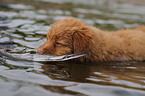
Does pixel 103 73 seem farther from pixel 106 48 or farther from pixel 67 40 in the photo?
pixel 67 40

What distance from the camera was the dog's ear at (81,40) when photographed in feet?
14.6

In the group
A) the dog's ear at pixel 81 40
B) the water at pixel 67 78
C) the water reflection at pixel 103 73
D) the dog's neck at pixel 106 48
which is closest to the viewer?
the water at pixel 67 78

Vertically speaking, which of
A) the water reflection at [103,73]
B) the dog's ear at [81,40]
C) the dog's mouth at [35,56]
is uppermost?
the dog's ear at [81,40]

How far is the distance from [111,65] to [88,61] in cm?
52

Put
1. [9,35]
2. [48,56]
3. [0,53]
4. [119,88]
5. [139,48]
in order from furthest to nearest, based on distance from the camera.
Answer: [9,35]
[139,48]
[0,53]
[48,56]
[119,88]

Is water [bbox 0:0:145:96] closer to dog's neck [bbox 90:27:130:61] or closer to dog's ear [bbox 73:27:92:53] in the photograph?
dog's neck [bbox 90:27:130:61]

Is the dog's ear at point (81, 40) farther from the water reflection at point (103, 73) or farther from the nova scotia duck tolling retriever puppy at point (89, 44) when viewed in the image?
the water reflection at point (103, 73)

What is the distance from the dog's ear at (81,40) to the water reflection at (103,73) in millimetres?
334

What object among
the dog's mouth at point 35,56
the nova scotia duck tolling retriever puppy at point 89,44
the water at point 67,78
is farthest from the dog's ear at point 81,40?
the water at point 67,78

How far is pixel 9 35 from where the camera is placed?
20.1 ft

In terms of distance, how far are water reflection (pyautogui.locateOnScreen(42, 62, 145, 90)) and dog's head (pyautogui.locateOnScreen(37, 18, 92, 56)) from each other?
311 millimetres

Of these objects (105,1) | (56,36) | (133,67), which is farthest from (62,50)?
(105,1)

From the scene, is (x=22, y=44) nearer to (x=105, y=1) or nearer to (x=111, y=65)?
(x=111, y=65)

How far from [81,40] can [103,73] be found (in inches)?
35.3
